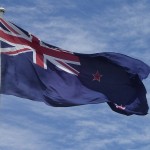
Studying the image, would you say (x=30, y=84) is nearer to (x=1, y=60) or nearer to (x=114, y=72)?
(x=1, y=60)

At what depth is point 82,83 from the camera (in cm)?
3044

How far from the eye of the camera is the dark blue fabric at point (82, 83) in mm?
28109

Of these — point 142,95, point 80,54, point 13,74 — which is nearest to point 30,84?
point 13,74

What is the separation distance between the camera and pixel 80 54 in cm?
3084

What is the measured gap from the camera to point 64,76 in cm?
2986

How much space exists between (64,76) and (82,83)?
100cm

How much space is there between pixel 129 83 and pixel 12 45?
18.7 ft

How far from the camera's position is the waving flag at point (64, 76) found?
92.7 ft

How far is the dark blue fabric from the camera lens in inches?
1107

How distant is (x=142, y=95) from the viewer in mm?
30891

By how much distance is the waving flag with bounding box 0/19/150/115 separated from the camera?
92.7 ft

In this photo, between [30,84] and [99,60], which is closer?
[30,84]

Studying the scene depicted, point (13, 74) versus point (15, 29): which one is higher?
point (15, 29)

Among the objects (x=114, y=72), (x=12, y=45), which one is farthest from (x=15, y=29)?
(x=114, y=72)
